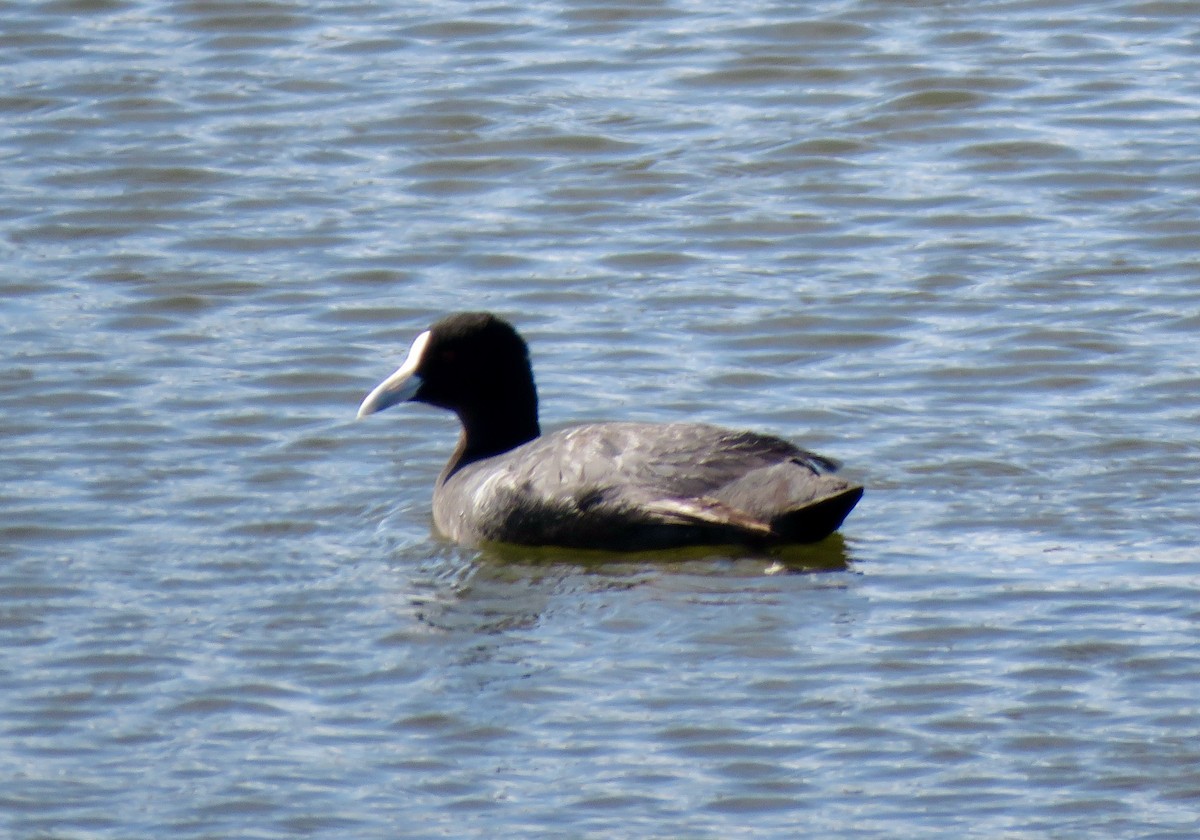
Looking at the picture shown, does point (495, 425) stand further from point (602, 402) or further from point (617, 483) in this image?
point (617, 483)

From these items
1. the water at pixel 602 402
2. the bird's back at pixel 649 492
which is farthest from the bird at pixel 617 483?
the water at pixel 602 402

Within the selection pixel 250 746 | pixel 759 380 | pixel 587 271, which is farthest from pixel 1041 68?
pixel 250 746

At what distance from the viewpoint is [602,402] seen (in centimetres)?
1027

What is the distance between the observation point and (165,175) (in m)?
13.3

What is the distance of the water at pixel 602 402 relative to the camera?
688cm

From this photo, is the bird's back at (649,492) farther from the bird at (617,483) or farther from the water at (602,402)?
the water at (602,402)

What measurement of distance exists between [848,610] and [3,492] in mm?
3336

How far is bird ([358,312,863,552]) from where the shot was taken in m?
8.53

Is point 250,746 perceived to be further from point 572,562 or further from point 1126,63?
point 1126,63

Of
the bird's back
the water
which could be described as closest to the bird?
the bird's back

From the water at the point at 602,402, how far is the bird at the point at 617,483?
13 cm

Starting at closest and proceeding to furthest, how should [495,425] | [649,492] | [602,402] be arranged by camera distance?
[649,492] < [495,425] < [602,402]

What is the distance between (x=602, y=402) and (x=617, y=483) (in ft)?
4.97

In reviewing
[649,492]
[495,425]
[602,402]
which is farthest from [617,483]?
[602,402]
